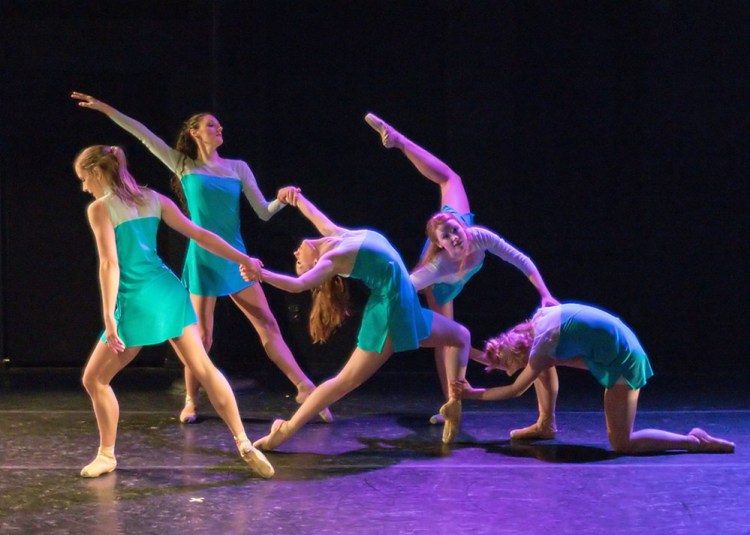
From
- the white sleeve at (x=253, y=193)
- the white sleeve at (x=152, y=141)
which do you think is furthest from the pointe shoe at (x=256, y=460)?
the white sleeve at (x=152, y=141)

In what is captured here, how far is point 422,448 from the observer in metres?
4.81

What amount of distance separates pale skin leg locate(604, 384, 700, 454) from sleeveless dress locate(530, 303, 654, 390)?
5cm

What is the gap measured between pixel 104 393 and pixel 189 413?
1.19 meters

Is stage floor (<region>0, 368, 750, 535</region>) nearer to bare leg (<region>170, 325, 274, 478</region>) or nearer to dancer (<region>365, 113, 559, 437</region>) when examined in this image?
bare leg (<region>170, 325, 274, 478</region>)

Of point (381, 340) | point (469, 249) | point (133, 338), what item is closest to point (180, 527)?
point (133, 338)

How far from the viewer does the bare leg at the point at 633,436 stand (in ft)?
15.0

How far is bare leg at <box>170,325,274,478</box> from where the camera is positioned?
4.18 meters

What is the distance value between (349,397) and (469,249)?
1.54 metres

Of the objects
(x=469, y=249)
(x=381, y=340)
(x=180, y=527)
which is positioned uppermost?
(x=469, y=249)

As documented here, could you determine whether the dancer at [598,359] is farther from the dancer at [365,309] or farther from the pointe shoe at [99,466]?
the pointe shoe at [99,466]

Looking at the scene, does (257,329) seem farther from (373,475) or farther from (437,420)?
(373,475)

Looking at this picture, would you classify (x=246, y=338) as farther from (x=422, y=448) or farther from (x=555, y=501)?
(x=555, y=501)

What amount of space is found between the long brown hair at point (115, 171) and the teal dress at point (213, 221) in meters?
1.16

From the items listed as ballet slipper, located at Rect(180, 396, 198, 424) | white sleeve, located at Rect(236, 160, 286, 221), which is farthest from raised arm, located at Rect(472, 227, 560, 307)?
ballet slipper, located at Rect(180, 396, 198, 424)
